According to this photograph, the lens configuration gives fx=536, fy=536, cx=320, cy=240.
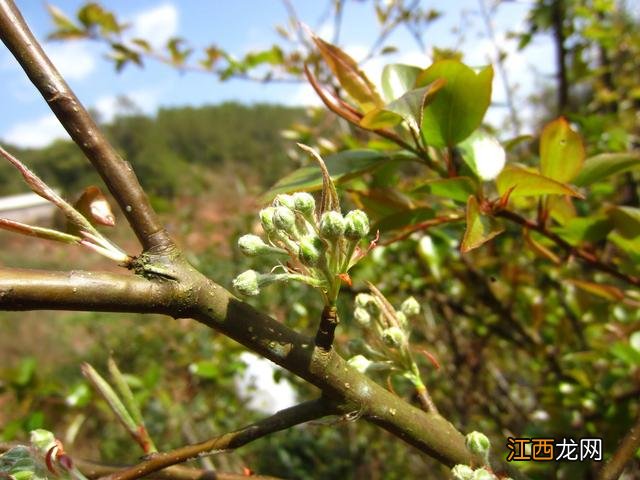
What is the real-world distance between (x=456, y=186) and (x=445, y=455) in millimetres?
272

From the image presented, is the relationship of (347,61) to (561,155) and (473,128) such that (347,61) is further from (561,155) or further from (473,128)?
(561,155)

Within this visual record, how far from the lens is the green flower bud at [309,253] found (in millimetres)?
350

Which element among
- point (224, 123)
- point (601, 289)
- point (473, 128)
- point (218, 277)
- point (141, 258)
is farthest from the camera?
point (224, 123)

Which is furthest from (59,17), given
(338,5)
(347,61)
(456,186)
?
(456,186)

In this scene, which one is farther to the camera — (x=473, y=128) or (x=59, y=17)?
(x=59, y=17)

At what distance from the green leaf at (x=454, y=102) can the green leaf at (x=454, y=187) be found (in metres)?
0.05

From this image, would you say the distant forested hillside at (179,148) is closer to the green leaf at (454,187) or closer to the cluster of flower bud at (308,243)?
the green leaf at (454,187)

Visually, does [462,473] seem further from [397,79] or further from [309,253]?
[397,79]

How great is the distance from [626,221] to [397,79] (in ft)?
1.04

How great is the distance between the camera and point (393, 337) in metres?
0.46

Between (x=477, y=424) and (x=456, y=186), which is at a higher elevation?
(x=477, y=424)

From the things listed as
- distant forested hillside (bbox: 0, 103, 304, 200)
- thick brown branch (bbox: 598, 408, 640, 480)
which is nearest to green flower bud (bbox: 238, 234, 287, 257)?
thick brown branch (bbox: 598, 408, 640, 480)

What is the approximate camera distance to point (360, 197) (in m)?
0.64

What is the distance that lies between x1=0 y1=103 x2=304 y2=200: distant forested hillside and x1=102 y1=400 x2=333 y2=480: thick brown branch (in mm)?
12502
